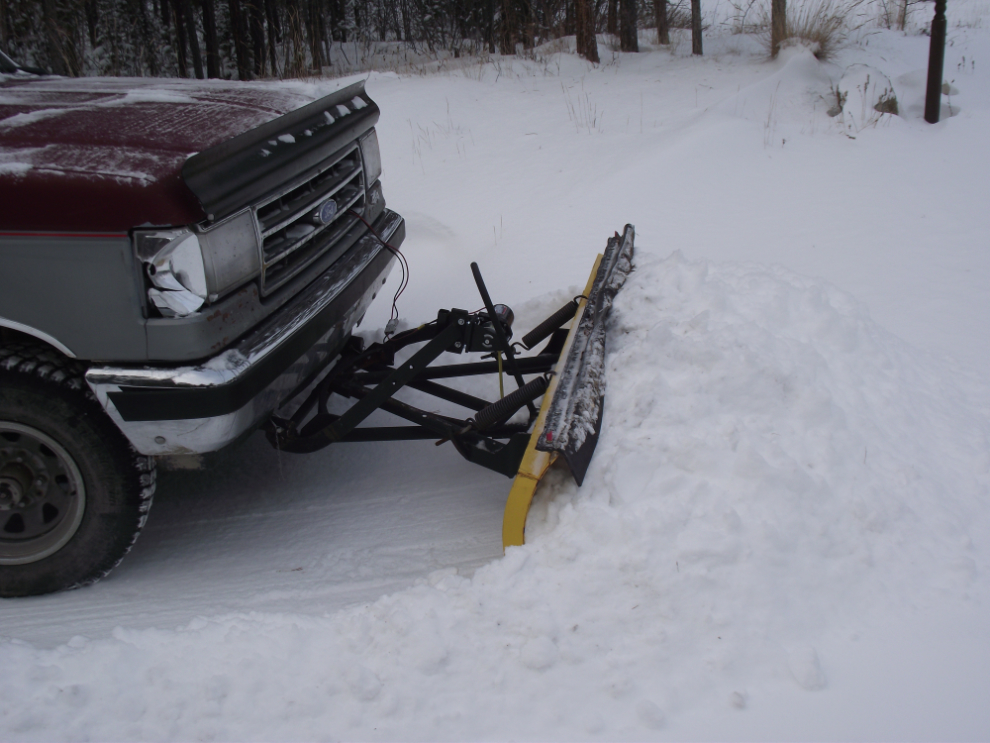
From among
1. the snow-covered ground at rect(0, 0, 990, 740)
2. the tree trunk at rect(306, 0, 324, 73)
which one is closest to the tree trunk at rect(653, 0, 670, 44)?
the tree trunk at rect(306, 0, 324, 73)

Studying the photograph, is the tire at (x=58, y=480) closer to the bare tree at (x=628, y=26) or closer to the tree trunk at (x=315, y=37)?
the bare tree at (x=628, y=26)

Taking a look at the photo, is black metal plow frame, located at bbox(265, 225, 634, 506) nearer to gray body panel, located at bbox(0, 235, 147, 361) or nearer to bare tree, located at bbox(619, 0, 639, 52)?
gray body panel, located at bbox(0, 235, 147, 361)

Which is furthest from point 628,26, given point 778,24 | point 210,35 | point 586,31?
point 210,35

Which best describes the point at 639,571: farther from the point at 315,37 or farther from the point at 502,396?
the point at 315,37

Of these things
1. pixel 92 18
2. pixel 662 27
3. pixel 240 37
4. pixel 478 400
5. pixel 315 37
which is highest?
pixel 92 18

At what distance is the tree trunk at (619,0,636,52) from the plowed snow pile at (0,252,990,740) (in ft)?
35.1

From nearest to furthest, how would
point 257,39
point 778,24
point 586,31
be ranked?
point 778,24 < point 586,31 < point 257,39

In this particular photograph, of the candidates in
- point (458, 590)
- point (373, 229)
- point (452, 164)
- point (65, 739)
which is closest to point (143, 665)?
point (65, 739)

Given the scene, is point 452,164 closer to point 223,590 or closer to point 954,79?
point 223,590

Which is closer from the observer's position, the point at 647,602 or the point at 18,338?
the point at 647,602

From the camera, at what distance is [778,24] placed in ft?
29.5

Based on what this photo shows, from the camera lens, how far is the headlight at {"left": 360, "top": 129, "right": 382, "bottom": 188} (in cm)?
338

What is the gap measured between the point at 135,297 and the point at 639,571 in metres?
1.83

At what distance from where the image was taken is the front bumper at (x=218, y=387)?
229 centimetres
